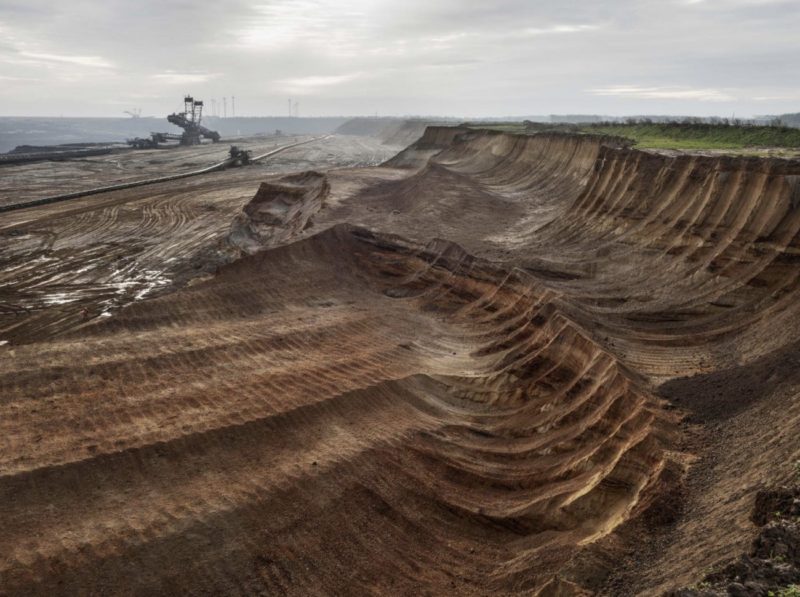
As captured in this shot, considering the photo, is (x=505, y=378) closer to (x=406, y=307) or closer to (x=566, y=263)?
(x=406, y=307)

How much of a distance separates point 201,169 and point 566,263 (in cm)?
3756

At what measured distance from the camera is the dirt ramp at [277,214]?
24.5 metres

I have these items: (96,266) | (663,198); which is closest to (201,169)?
(96,266)

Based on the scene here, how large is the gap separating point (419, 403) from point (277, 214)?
19.3m

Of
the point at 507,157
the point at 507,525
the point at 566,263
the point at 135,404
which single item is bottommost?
the point at 507,525

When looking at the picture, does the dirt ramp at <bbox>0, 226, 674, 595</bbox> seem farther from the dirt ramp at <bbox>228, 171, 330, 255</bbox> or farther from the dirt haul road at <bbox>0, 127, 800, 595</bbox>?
the dirt ramp at <bbox>228, 171, 330, 255</bbox>

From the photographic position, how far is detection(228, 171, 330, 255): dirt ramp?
966 inches

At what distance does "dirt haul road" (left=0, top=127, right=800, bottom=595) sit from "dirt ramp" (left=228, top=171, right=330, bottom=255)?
4.40 ft

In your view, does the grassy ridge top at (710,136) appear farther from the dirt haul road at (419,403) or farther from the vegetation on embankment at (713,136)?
the dirt haul road at (419,403)

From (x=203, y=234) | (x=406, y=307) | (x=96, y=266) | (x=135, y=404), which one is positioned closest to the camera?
(x=135, y=404)

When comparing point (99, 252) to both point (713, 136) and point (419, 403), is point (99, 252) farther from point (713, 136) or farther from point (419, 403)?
point (713, 136)

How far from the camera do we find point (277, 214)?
29500mm

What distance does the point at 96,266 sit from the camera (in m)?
21.7

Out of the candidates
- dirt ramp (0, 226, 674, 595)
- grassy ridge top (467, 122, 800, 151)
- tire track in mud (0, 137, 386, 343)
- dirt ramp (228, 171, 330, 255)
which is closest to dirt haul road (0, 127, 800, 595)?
dirt ramp (0, 226, 674, 595)
